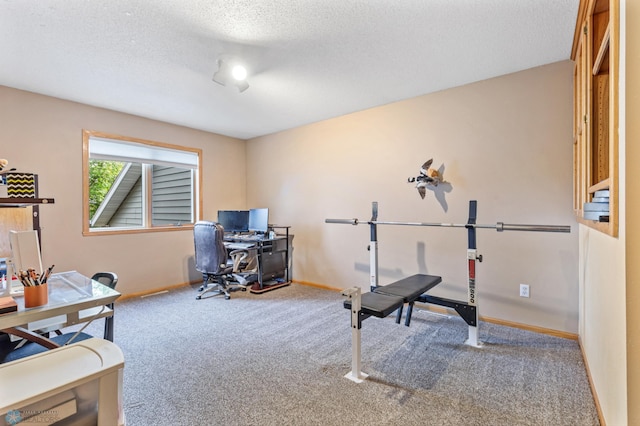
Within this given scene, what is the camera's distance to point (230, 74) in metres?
2.62

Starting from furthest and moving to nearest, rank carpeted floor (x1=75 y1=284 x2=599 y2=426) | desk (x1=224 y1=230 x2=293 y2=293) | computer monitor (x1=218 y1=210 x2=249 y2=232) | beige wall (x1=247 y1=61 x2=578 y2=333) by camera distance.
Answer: computer monitor (x1=218 y1=210 x2=249 y2=232) < desk (x1=224 y1=230 x2=293 y2=293) < beige wall (x1=247 y1=61 x2=578 y2=333) < carpeted floor (x1=75 y1=284 x2=599 y2=426)

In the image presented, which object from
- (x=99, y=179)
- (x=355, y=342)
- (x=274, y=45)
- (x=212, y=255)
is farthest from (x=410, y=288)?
(x=99, y=179)

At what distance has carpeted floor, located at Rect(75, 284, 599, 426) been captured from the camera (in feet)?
5.67

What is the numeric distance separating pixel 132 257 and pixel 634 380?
4640 mm

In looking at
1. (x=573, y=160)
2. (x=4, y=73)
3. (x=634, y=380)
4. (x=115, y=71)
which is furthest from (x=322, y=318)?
(x=4, y=73)

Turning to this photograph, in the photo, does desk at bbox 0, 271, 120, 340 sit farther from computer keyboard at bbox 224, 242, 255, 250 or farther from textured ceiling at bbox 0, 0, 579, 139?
computer keyboard at bbox 224, 242, 255, 250

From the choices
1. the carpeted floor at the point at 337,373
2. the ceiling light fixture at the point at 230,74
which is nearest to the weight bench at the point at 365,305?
the carpeted floor at the point at 337,373

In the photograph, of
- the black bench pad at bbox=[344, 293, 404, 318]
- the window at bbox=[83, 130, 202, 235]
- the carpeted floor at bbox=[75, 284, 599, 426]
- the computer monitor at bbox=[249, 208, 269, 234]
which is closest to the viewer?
the carpeted floor at bbox=[75, 284, 599, 426]

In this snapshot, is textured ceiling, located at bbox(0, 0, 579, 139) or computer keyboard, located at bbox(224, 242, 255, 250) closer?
textured ceiling, located at bbox(0, 0, 579, 139)

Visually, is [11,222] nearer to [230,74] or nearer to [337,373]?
[230,74]

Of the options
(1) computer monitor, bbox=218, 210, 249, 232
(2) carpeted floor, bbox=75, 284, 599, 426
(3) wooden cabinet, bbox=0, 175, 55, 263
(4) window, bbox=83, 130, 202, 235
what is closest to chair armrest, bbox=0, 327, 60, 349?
(2) carpeted floor, bbox=75, 284, 599, 426

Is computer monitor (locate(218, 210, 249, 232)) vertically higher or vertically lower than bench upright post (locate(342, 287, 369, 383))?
higher

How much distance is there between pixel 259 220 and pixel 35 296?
3.39 meters

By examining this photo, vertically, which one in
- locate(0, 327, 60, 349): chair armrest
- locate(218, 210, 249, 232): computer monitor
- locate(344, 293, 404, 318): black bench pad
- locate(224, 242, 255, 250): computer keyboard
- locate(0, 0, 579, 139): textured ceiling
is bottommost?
locate(344, 293, 404, 318): black bench pad
